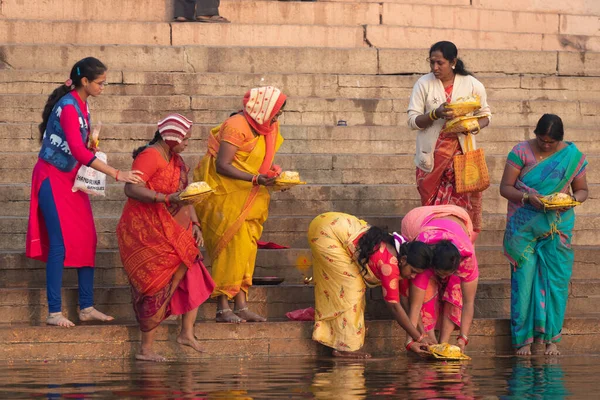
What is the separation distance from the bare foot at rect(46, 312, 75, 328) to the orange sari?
0.45m

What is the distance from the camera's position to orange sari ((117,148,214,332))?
899 centimetres

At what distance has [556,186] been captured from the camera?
9.66 meters

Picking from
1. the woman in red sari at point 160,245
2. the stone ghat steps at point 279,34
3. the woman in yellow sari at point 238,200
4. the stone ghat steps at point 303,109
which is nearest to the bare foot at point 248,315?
the woman in yellow sari at point 238,200

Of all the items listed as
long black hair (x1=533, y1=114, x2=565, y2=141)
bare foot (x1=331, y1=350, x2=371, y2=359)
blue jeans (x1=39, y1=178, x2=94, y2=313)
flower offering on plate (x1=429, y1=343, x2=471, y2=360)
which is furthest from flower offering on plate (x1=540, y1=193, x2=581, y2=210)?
blue jeans (x1=39, y1=178, x2=94, y2=313)

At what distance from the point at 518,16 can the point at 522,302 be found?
279 inches

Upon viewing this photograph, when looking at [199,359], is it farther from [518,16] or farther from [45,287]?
[518,16]

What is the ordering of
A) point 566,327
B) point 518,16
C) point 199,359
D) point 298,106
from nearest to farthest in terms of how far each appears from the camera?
point 199,359 → point 566,327 → point 298,106 → point 518,16

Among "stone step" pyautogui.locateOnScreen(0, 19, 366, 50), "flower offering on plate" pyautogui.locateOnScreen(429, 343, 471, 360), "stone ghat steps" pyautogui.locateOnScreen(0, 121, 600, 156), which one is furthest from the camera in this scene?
"stone step" pyautogui.locateOnScreen(0, 19, 366, 50)

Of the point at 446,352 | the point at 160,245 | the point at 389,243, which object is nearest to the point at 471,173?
the point at 389,243

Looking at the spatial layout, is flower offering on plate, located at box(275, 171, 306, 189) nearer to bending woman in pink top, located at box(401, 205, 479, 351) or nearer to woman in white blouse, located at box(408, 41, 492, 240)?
bending woman in pink top, located at box(401, 205, 479, 351)

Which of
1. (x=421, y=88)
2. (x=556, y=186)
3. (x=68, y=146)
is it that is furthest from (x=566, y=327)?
(x=68, y=146)

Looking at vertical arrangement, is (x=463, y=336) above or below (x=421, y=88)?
below

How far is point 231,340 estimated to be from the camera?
9.23 meters

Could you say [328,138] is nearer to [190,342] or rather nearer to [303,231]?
Result: [303,231]
